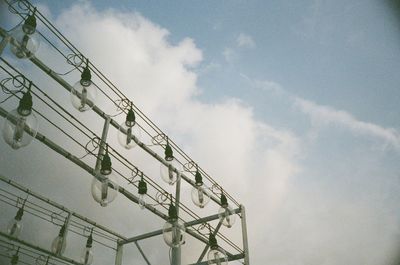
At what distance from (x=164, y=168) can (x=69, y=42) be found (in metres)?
3.17

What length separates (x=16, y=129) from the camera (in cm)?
347

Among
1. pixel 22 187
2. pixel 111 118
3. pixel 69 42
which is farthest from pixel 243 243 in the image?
pixel 69 42

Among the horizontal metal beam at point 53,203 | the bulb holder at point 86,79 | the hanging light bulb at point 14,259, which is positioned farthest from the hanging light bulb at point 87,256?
the bulb holder at point 86,79

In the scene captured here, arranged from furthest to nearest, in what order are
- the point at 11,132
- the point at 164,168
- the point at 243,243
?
the point at 243,243 < the point at 164,168 < the point at 11,132

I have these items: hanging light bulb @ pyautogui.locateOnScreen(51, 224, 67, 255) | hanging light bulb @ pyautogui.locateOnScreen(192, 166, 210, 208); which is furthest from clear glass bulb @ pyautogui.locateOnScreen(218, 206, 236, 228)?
hanging light bulb @ pyautogui.locateOnScreen(51, 224, 67, 255)

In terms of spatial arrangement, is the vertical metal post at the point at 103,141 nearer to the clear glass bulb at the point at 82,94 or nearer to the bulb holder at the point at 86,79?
the clear glass bulb at the point at 82,94

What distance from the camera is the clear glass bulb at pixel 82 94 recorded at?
4496 millimetres

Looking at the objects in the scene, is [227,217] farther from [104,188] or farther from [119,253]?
[119,253]

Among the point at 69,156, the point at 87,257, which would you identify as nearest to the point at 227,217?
the point at 87,257

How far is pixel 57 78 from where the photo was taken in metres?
5.70

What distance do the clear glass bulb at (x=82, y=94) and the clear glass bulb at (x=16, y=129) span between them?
3.32ft

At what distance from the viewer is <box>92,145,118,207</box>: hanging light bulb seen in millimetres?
4148

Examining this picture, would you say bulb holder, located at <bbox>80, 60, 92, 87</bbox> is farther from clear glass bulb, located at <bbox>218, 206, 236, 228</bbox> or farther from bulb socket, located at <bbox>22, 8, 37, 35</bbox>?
clear glass bulb, located at <bbox>218, 206, 236, 228</bbox>

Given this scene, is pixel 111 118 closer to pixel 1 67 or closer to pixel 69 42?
pixel 69 42
